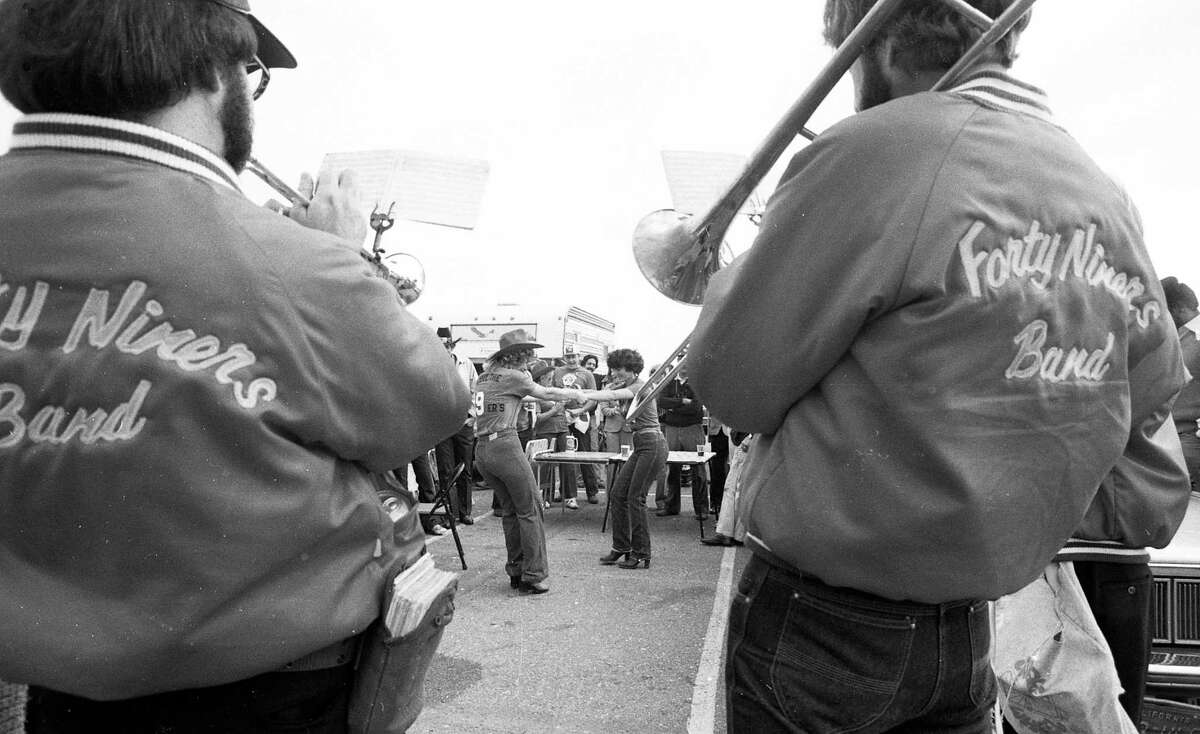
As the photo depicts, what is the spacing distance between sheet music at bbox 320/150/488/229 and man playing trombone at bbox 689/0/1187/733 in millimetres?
1248

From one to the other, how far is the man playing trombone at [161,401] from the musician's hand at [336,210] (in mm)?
272

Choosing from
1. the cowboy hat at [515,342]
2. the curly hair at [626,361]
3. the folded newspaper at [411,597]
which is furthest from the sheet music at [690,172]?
the curly hair at [626,361]

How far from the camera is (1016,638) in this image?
1735 mm

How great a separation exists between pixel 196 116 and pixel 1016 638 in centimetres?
192

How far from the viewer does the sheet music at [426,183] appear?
7.61ft

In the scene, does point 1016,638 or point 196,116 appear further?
point 1016,638

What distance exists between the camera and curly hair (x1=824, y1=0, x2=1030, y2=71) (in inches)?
52.3

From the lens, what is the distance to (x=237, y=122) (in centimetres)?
130

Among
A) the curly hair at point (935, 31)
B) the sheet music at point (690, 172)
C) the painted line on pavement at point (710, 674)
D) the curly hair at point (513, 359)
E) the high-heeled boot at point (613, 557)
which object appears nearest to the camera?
the curly hair at point (935, 31)

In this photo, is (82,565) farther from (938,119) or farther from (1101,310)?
(1101,310)

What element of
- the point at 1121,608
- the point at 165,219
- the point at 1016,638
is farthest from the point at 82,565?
the point at 1121,608

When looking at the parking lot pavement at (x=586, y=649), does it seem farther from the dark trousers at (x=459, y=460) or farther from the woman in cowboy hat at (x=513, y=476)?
the dark trousers at (x=459, y=460)

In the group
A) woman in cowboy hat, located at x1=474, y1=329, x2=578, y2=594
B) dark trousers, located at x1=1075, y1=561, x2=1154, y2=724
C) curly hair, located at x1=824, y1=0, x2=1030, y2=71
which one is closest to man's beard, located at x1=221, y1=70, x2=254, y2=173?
curly hair, located at x1=824, y1=0, x2=1030, y2=71

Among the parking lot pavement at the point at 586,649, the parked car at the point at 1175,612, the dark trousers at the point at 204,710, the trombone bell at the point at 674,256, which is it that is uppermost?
the trombone bell at the point at 674,256
